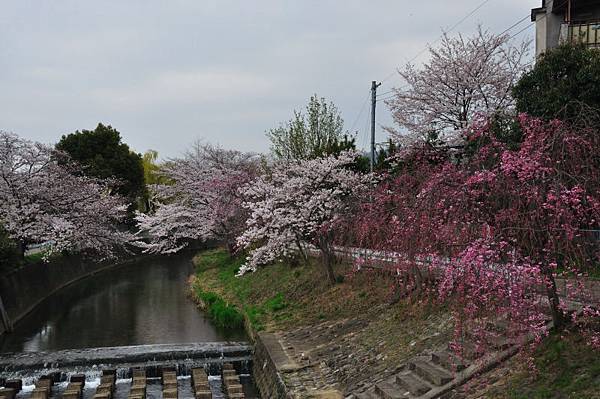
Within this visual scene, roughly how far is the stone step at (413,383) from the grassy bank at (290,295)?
19.6 feet

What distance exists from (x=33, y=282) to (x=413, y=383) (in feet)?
77.8

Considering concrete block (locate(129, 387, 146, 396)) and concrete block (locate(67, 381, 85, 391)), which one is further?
concrete block (locate(67, 381, 85, 391))

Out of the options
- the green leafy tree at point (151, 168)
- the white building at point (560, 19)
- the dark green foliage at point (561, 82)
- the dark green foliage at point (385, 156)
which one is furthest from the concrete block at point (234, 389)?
the green leafy tree at point (151, 168)

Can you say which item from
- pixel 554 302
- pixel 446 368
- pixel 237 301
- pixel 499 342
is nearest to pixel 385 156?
pixel 237 301

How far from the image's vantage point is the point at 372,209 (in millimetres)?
14836

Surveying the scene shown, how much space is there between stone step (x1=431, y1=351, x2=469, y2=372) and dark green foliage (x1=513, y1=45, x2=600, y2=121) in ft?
22.6

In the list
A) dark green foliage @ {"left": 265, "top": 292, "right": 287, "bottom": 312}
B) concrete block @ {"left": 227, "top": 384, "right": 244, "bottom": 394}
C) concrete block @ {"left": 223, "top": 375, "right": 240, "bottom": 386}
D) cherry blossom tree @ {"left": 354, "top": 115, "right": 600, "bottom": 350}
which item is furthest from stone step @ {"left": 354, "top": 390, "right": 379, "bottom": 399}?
dark green foliage @ {"left": 265, "top": 292, "right": 287, "bottom": 312}

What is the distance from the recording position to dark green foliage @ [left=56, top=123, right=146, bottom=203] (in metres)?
52.3

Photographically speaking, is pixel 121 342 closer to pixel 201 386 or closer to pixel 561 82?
pixel 201 386

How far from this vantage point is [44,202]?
27531 mm

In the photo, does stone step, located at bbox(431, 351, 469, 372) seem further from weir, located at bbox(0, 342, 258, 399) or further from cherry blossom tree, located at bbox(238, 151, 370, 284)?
cherry blossom tree, located at bbox(238, 151, 370, 284)

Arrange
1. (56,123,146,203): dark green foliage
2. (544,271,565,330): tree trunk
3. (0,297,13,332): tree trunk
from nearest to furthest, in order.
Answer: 1. (544,271,565,330): tree trunk
2. (0,297,13,332): tree trunk
3. (56,123,146,203): dark green foliage

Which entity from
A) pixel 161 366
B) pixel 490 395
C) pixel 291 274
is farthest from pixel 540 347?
pixel 291 274

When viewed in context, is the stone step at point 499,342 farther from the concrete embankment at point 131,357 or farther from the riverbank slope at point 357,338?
the concrete embankment at point 131,357
